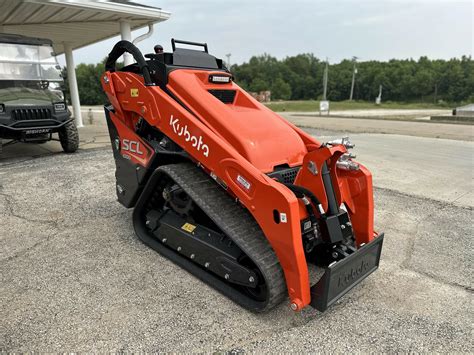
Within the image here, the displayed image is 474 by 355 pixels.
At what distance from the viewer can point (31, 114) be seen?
678 centimetres

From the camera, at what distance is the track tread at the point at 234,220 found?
233cm

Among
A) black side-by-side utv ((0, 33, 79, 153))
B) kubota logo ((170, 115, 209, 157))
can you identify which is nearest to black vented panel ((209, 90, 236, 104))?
kubota logo ((170, 115, 209, 157))

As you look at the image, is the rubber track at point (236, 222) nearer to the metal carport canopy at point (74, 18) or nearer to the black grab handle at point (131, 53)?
the black grab handle at point (131, 53)

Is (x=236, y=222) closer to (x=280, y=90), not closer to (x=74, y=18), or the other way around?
(x=74, y=18)

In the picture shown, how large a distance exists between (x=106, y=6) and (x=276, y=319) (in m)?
8.61

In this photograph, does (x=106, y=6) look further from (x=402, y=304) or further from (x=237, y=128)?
(x=402, y=304)

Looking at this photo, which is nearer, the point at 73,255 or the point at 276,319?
the point at 276,319

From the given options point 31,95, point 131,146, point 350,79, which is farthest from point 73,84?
point 350,79

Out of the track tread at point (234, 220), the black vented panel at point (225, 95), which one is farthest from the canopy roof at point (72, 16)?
the track tread at point (234, 220)

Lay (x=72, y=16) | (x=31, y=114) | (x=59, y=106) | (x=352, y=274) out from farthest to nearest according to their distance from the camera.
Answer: (x=72, y=16) → (x=59, y=106) → (x=31, y=114) → (x=352, y=274)

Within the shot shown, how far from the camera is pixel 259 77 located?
8600cm

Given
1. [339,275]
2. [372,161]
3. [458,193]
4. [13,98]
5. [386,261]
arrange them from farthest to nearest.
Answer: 1. [372,161]
2. [13,98]
3. [458,193]
4. [386,261]
5. [339,275]

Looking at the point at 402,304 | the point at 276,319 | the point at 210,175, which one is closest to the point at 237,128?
the point at 210,175

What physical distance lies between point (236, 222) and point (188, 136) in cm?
81
